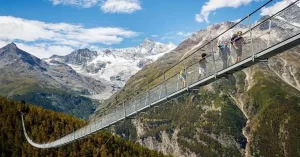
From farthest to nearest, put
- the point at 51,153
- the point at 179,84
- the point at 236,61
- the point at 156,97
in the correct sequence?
the point at 51,153 → the point at 156,97 → the point at 179,84 → the point at 236,61

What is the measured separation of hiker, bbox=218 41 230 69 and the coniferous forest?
5090 inches

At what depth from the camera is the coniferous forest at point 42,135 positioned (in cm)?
14875

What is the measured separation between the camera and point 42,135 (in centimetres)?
14862

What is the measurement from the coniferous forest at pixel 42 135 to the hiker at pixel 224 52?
5090 inches

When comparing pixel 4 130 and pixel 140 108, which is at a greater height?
pixel 4 130

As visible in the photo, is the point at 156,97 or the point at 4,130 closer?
the point at 156,97

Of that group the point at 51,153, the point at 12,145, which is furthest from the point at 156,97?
the point at 12,145

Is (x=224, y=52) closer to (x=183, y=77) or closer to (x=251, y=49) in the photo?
(x=251, y=49)

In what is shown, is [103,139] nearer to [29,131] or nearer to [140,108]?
[29,131]

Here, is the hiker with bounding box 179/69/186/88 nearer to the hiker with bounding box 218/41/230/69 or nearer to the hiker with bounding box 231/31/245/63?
the hiker with bounding box 218/41/230/69

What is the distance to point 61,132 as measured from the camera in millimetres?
152375

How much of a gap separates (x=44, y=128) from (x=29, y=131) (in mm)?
7093

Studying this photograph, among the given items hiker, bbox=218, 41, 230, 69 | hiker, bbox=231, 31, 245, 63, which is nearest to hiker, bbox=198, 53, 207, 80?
hiker, bbox=218, 41, 230, 69

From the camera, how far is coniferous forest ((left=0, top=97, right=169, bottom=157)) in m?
149
